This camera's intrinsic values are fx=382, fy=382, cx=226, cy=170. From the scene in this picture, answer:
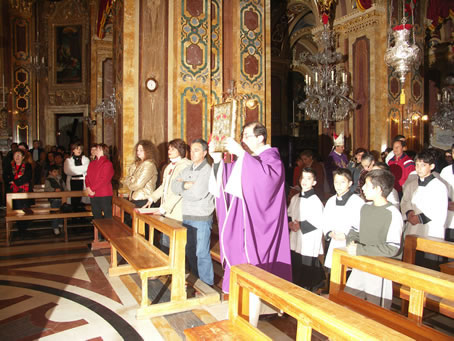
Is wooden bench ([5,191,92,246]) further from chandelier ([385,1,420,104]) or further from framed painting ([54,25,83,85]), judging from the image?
A: framed painting ([54,25,83,85])

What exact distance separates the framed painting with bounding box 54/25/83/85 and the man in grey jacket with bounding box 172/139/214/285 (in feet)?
45.6

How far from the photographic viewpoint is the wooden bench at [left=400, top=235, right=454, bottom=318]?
8.83ft

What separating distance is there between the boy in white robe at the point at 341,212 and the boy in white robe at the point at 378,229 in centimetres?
44

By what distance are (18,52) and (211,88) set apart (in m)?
11.3

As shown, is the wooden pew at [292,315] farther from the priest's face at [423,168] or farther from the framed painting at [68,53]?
the framed painting at [68,53]

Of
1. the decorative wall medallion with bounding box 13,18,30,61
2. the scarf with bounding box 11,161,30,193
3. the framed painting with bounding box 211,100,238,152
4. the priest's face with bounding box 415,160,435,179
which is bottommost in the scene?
the scarf with bounding box 11,161,30,193

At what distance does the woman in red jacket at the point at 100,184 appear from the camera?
6340mm

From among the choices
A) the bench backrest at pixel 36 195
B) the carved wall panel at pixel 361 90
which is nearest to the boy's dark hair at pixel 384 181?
the bench backrest at pixel 36 195

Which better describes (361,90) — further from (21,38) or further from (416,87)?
(21,38)

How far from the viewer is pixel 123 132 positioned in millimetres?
7105

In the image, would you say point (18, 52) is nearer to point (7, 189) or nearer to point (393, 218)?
point (7, 189)

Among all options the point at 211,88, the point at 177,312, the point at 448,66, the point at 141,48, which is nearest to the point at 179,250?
the point at 177,312

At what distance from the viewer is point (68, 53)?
1636 centimetres

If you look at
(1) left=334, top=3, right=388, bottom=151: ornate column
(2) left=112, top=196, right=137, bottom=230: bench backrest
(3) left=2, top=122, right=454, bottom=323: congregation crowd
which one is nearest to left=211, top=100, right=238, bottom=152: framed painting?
(3) left=2, top=122, right=454, bottom=323: congregation crowd
